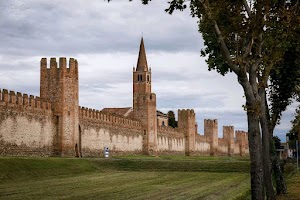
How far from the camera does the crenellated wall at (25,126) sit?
1273 inches

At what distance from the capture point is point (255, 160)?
11977 millimetres

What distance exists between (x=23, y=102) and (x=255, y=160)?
24882 millimetres

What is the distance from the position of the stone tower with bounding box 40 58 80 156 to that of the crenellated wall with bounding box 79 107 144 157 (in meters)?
3.32

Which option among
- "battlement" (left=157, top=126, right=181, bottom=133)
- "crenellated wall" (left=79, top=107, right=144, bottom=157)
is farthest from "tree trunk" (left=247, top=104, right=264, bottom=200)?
"battlement" (left=157, top=126, right=181, bottom=133)

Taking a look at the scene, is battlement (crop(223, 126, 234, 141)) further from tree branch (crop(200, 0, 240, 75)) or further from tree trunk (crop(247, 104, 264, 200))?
tree branch (crop(200, 0, 240, 75))

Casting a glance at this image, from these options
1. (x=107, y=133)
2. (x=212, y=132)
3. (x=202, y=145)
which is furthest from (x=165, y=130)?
(x=212, y=132)

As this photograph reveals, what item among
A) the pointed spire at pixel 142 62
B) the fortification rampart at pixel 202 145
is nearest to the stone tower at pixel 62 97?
the fortification rampart at pixel 202 145

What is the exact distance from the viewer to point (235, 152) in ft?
334

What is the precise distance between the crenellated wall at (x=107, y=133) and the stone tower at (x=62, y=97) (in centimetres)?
332

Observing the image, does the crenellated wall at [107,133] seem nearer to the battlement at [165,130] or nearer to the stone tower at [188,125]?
the battlement at [165,130]

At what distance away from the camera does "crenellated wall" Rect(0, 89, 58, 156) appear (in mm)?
32344

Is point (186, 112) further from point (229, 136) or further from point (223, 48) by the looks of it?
point (223, 48)

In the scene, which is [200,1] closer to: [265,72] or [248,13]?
[248,13]

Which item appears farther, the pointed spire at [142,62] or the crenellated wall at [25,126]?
the pointed spire at [142,62]
